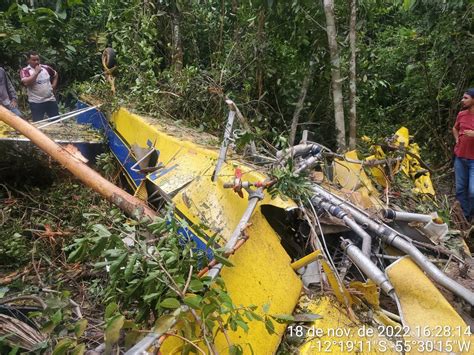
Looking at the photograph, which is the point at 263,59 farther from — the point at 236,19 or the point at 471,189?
the point at 471,189

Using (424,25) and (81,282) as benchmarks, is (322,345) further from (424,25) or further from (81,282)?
(424,25)

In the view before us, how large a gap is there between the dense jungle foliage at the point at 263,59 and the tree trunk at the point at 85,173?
1372mm

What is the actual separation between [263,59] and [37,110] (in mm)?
3516

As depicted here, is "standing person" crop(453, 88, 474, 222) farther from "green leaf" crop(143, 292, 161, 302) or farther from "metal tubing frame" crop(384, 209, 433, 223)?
"green leaf" crop(143, 292, 161, 302)

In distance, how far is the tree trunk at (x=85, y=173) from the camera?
346 cm

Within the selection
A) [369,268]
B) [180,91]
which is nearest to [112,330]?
[369,268]

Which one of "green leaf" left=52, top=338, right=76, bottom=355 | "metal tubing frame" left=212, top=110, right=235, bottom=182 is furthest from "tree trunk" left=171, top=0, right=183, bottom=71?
"green leaf" left=52, top=338, right=76, bottom=355

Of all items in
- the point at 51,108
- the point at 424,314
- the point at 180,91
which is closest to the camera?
the point at 424,314

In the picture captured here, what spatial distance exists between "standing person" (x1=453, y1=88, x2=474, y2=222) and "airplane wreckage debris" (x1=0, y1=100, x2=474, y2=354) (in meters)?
1.83

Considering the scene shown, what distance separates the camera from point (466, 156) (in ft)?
16.6

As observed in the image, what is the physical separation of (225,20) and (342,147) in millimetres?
2874

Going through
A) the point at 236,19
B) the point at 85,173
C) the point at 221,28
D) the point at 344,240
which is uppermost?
the point at 236,19

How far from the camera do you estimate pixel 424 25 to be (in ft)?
25.4

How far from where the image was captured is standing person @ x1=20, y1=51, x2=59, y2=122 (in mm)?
6328
